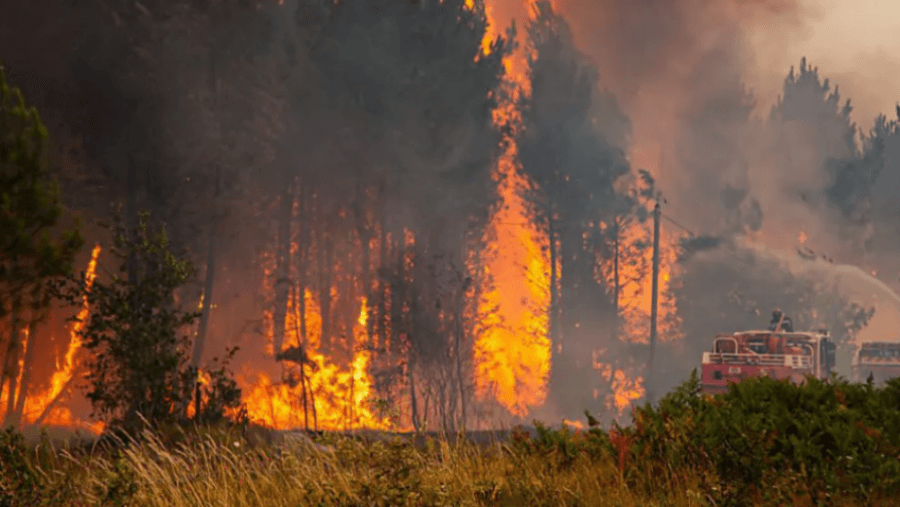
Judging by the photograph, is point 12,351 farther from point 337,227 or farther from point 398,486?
point 337,227

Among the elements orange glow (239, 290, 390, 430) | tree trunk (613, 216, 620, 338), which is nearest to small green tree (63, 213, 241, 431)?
orange glow (239, 290, 390, 430)

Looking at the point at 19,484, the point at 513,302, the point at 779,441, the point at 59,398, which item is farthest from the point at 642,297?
the point at 19,484

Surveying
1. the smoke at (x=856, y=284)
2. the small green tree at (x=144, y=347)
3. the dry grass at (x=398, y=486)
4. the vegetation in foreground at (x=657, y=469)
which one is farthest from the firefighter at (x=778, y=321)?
the smoke at (x=856, y=284)

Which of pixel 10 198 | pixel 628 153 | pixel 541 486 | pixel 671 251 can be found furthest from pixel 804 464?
pixel 671 251

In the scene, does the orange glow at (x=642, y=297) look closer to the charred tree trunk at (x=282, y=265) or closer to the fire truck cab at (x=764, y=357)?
the charred tree trunk at (x=282, y=265)

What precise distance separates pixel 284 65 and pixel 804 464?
1179 inches

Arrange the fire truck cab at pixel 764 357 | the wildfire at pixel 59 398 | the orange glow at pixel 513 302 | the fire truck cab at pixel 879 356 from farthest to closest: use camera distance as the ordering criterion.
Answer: the orange glow at pixel 513 302 → the fire truck cab at pixel 879 356 → the wildfire at pixel 59 398 → the fire truck cab at pixel 764 357

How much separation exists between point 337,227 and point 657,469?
37967 mm

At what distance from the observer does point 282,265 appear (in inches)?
1750

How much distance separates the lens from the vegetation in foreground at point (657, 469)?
23.8 ft

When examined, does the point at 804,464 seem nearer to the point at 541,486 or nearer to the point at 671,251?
the point at 541,486

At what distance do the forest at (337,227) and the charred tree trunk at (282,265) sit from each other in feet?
0.42

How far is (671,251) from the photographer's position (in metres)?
70.2

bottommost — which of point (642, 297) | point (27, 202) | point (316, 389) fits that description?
point (316, 389)
